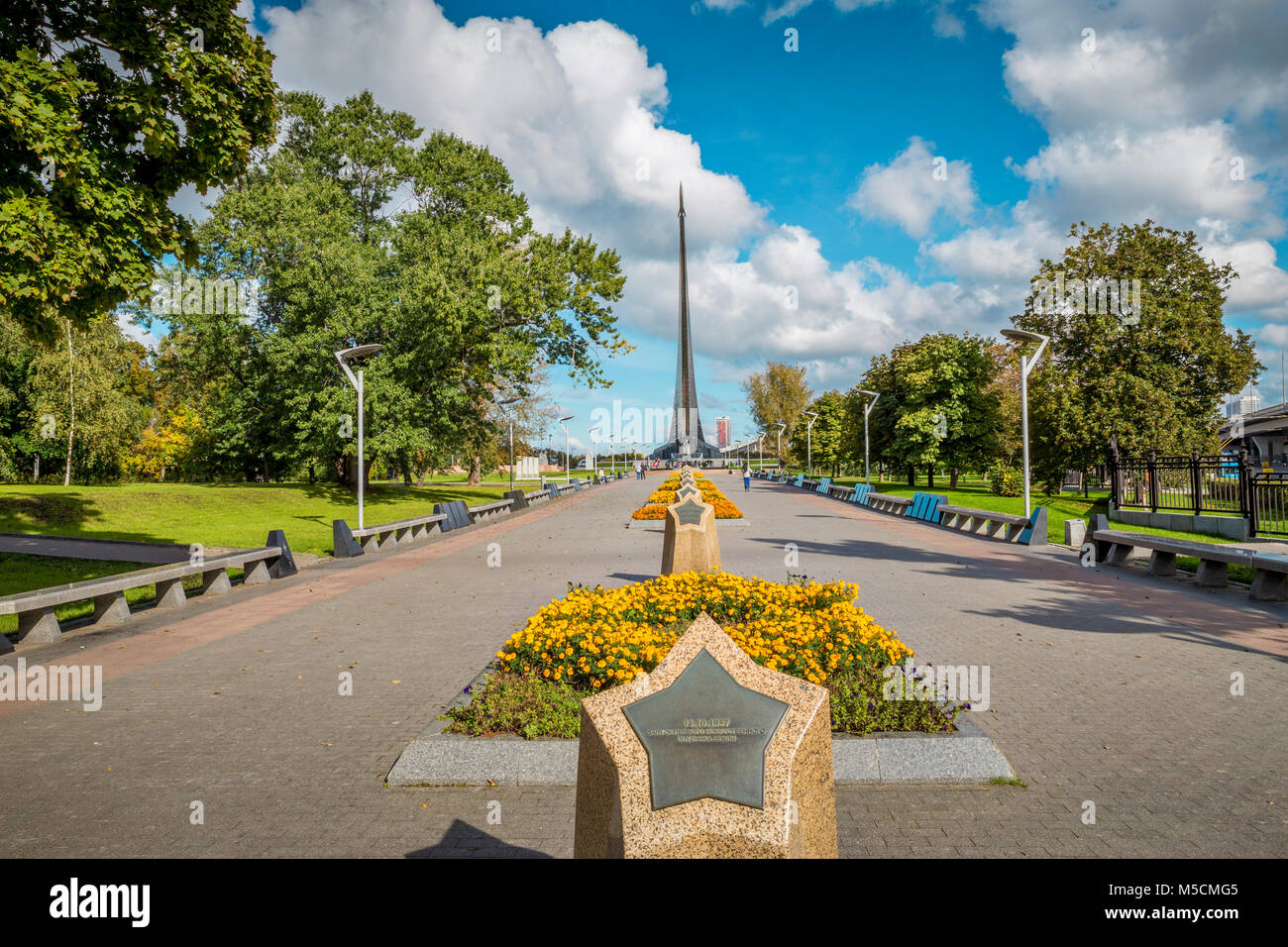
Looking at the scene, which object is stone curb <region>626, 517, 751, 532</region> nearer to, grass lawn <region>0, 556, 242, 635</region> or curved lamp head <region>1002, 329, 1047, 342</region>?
curved lamp head <region>1002, 329, 1047, 342</region>

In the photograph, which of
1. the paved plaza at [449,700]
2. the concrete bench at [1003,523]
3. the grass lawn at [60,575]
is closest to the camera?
the paved plaza at [449,700]

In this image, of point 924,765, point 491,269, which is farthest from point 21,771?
point 491,269

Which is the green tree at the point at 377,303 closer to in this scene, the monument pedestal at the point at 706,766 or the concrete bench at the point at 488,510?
the concrete bench at the point at 488,510

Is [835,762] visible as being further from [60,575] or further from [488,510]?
[488,510]

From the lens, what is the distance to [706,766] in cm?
279

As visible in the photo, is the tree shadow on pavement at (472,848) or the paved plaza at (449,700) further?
the paved plaza at (449,700)

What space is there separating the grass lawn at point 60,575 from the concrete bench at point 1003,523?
17.0m

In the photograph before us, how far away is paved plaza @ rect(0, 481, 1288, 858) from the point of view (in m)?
3.92

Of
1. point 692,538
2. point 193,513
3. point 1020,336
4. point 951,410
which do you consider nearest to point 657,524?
point 1020,336

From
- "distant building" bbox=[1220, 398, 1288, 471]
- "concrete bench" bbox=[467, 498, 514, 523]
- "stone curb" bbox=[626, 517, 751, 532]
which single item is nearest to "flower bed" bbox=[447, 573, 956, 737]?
"stone curb" bbox=[626, 517, 751, 532]

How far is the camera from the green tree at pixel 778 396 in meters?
108

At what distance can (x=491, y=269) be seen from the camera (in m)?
28.4

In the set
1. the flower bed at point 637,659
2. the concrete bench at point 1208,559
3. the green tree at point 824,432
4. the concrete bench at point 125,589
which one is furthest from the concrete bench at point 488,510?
the green tree at point 824,432
